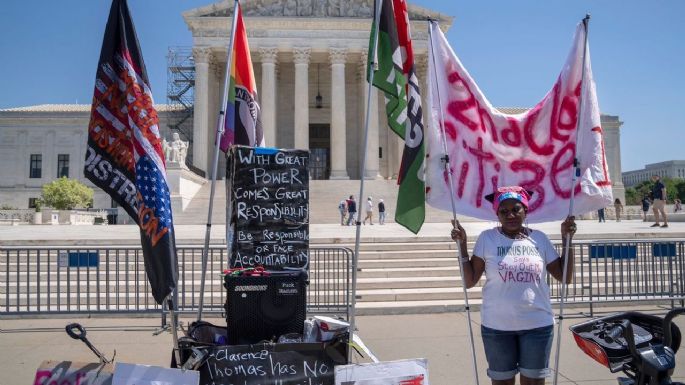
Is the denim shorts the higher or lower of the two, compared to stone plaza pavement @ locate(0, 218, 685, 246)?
lower

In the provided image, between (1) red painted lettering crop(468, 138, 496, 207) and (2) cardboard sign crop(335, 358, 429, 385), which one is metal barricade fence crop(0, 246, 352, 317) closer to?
(1) red painted lettering crop(468, 138, 496, 207)

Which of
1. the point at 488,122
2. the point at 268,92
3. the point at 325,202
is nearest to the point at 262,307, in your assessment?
the point at 488,122

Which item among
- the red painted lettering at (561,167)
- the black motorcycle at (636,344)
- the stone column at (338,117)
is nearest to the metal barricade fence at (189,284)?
the red painted lettering at (561,167)

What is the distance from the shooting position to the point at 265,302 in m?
4.28

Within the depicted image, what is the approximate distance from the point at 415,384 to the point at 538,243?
4.24ft

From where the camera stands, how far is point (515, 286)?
357 cm

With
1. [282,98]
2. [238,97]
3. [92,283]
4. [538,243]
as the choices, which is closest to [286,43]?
[282,98]

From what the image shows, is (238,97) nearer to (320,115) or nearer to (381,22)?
(381,22)

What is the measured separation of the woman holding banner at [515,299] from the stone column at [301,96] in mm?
37004

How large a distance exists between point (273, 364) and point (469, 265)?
157 centimetres

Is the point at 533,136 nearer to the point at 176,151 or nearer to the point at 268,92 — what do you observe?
the point at 176,151

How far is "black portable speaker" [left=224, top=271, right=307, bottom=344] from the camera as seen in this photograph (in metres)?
4.22

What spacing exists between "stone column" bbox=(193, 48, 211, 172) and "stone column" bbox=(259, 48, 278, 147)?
13.6 ft

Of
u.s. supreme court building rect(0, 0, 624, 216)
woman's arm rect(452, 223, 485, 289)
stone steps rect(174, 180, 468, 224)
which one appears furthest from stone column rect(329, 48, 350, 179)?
woman's arm rect(452, 223, 485, 289)
